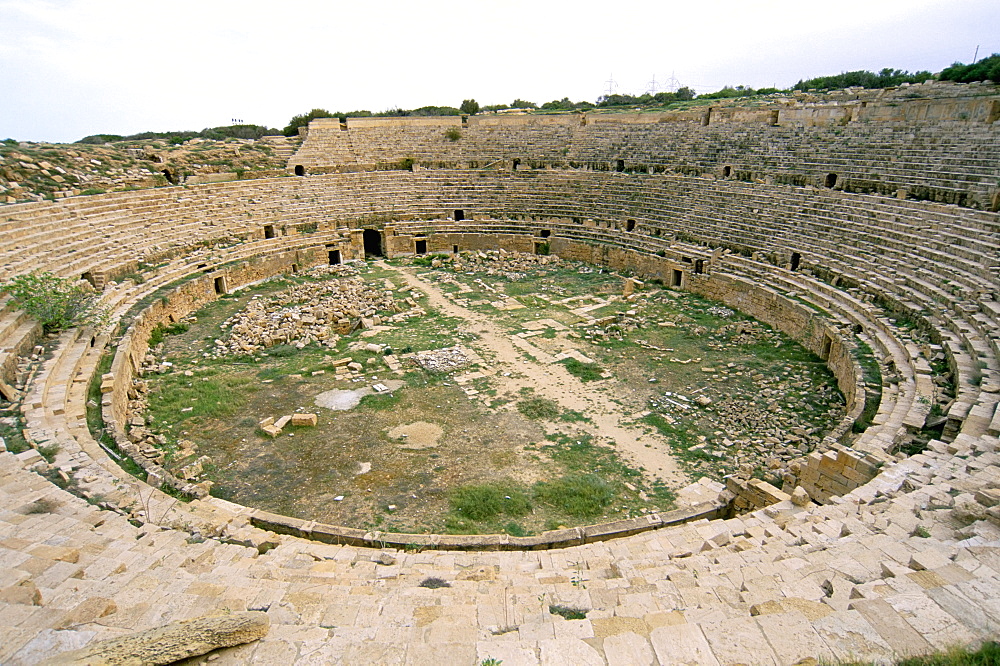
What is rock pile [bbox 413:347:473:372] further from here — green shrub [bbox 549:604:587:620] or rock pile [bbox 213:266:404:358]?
green shrub [bbox 549:604:587:620]

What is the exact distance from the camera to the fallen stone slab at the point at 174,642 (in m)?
3.60

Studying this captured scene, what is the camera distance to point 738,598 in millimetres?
4824

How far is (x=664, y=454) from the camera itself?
948 centimetres

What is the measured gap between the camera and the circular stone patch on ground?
9734mm

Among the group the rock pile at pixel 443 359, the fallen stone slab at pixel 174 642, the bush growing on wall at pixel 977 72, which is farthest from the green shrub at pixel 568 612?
the bush growing on wall at pixel 977 72

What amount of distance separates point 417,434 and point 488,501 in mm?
2486

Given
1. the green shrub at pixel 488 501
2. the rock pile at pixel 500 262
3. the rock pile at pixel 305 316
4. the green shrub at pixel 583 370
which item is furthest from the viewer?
the rock pile at pixel 500 262

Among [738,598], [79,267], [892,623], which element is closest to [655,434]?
[738,598]

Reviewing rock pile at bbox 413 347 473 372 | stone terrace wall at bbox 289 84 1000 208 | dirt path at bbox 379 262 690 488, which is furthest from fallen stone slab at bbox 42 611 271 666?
stone terrace wall at bbox 289 84 1000 208

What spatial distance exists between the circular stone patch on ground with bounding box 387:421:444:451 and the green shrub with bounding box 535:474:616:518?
2.31 meters

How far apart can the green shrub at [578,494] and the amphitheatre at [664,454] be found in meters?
0.74

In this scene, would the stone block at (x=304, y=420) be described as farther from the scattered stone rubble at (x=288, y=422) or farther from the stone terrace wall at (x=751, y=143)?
the stone terrace wall at (x=751, y=143)

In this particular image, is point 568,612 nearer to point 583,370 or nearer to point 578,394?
point 578,394

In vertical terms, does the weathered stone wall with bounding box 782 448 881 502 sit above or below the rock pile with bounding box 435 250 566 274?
below
